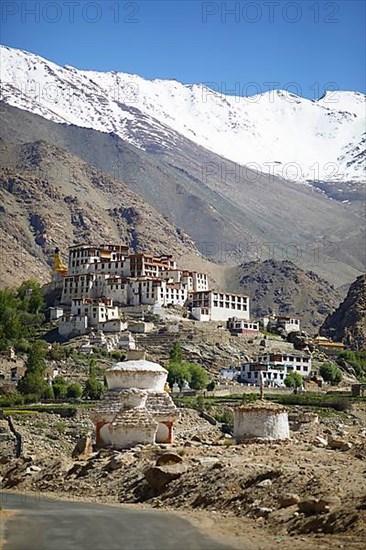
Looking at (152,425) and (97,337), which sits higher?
(97,337)

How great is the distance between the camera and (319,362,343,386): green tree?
340 ft

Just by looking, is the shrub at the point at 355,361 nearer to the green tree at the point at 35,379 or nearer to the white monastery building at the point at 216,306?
the white monastery building at the point at 216,306

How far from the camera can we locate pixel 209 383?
92.7 meters

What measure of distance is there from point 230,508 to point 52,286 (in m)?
100

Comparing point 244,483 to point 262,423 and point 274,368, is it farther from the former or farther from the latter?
point 274,368

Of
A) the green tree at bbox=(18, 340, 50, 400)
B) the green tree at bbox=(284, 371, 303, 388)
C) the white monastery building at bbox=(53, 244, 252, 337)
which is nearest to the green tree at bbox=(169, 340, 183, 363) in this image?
the white monastery building at bbox=(53, 244, 252, 337)

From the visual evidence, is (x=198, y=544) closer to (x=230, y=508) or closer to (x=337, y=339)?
(x=230, y=508)

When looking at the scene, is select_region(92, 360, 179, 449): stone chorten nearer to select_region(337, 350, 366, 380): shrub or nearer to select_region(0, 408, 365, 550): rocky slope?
select_region(0, 408, 365, 550): rocky slope

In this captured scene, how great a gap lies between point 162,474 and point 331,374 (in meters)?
74.4

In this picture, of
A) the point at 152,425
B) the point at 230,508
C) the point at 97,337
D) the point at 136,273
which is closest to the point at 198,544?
the point at 230,508

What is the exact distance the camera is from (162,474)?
31359mm

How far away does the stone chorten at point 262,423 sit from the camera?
3659 cm

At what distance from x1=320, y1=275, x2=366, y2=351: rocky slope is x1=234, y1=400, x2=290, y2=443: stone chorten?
101m

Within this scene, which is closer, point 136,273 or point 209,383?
point 209,383
